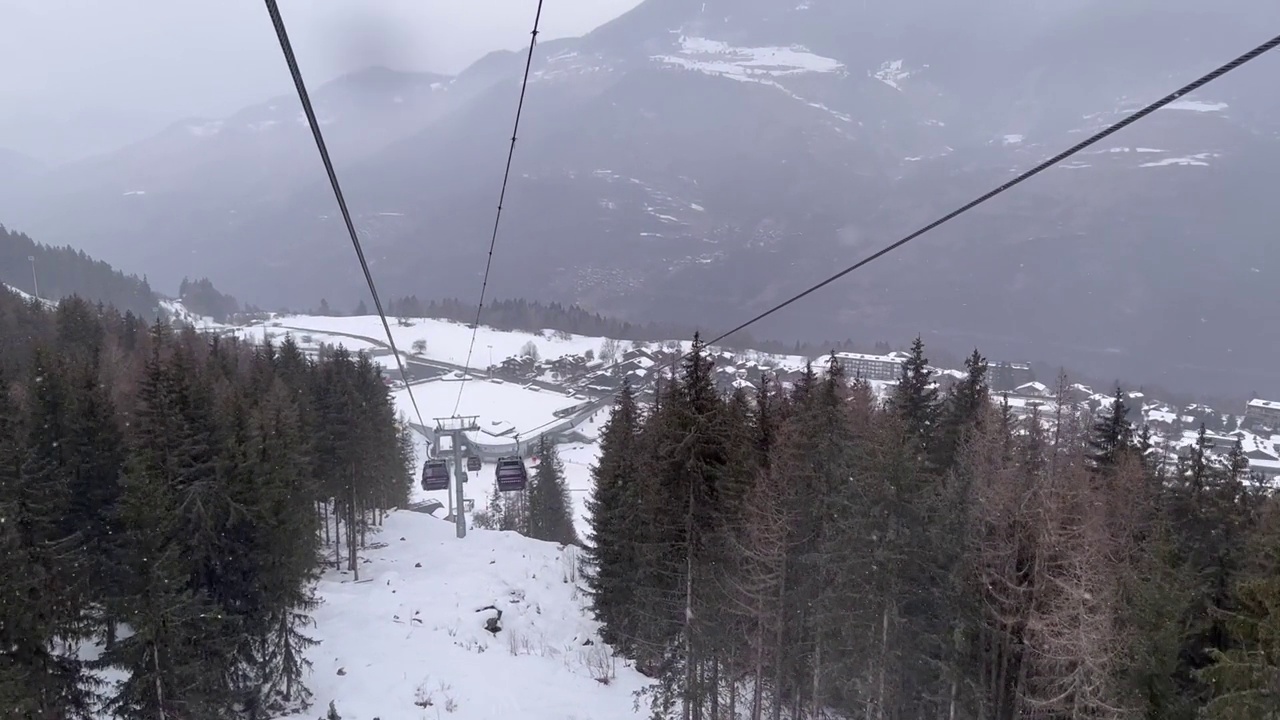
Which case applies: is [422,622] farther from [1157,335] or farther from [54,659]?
[1157,335]

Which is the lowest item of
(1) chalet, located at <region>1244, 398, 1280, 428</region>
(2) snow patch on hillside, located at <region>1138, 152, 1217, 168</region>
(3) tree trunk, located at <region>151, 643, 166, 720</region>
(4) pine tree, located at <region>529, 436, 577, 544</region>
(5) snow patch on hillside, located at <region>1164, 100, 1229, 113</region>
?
(4) pine tree, located at <region>529, 436, 577, 544</region>

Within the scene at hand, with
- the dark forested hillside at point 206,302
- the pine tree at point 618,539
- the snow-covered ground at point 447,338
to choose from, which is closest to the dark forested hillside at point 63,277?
the snow-covered ground at point 447,338

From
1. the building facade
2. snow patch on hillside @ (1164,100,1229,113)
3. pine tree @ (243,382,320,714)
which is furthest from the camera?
snow patch on hillside @ (1164,100,1229,113)

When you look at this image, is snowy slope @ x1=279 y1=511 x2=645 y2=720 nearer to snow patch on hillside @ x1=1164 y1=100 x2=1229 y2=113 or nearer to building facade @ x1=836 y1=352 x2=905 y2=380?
building facade @ x1=836 y1=352 x2=905 y2=380

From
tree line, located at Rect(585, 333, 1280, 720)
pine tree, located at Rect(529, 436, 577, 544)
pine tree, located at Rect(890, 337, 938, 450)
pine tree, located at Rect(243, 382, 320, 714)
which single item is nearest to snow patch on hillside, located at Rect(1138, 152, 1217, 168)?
pine tree, located at Rect(529, 436, 577, 544)

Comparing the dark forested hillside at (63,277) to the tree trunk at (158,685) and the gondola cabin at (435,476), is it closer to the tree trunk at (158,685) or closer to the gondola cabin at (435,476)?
the gondola cabin at (435,476)

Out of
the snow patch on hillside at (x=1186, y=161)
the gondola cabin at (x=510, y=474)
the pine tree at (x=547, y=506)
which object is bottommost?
the pine tree at (x=547, y=506)
